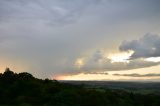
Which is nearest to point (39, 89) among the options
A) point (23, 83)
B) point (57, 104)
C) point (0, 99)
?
point (23, 83)

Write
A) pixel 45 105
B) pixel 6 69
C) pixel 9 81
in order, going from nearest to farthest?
pixel 45 105
pixel 9 81
pixel 6 69

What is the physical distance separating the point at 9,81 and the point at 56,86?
1671 centimetres

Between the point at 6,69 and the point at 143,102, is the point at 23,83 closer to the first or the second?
the point at 6,69

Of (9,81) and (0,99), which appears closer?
(0,99)

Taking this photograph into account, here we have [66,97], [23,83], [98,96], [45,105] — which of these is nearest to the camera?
[45,105]

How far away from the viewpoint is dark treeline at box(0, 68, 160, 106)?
288 ft

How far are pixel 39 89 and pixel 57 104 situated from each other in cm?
2006

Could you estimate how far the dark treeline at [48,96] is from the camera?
87688 mm

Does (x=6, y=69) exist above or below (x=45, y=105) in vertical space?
above

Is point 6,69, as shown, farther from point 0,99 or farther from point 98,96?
point 98,96

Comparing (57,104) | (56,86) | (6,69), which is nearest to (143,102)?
(56,86)

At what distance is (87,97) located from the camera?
92938 millimetres

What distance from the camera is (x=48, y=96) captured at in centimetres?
9438

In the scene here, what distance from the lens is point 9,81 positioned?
11356 cm
